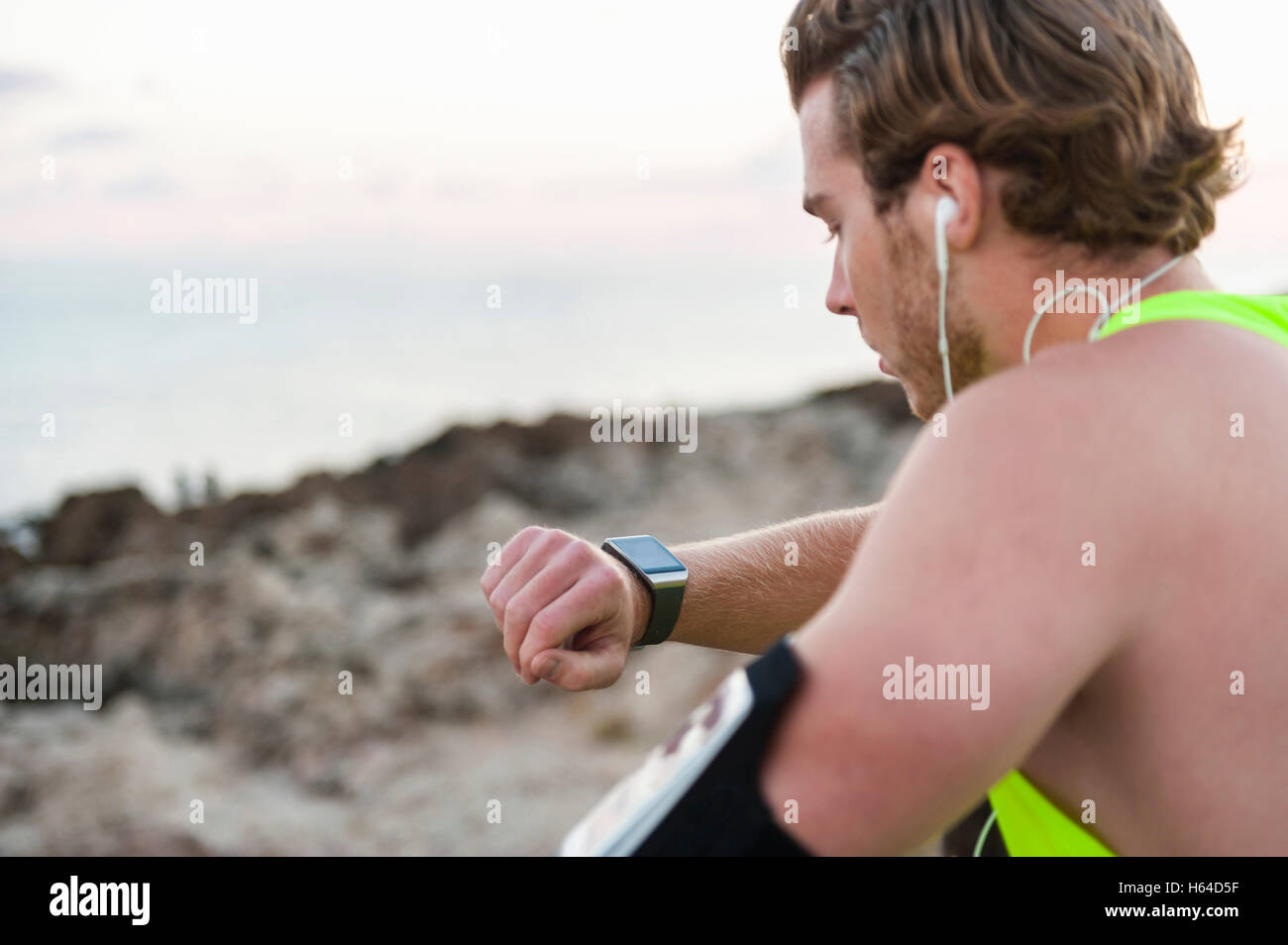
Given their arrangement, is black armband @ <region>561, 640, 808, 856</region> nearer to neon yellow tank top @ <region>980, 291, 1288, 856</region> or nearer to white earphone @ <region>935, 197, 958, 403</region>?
neon yellow tank top @ <region>980, 291, 1288, 856</region>

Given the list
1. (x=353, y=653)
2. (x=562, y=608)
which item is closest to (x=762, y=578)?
(x=562, y=608)

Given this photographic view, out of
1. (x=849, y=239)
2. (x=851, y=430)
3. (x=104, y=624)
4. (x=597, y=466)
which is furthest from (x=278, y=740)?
(x=849, y=239)

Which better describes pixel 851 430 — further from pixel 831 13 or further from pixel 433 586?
pixel 831 13

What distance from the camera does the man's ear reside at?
5.03 feet

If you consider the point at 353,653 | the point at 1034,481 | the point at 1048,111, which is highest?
the point at 1048,111

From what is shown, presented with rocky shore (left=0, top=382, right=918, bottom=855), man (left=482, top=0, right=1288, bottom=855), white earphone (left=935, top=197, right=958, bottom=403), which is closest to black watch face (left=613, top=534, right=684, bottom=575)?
man (left=482, top=0, right=1288, bottom=855)

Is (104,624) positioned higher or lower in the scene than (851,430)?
lower

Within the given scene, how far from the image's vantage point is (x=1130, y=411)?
1.20 meters

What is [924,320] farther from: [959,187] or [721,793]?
[721,793]

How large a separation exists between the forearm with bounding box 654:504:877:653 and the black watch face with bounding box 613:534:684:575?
0.24 ft

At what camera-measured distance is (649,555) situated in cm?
214

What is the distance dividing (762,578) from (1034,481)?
1.21m

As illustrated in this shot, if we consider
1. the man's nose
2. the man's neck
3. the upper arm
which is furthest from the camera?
the man's nose

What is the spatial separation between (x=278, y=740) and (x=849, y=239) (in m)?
5.97
